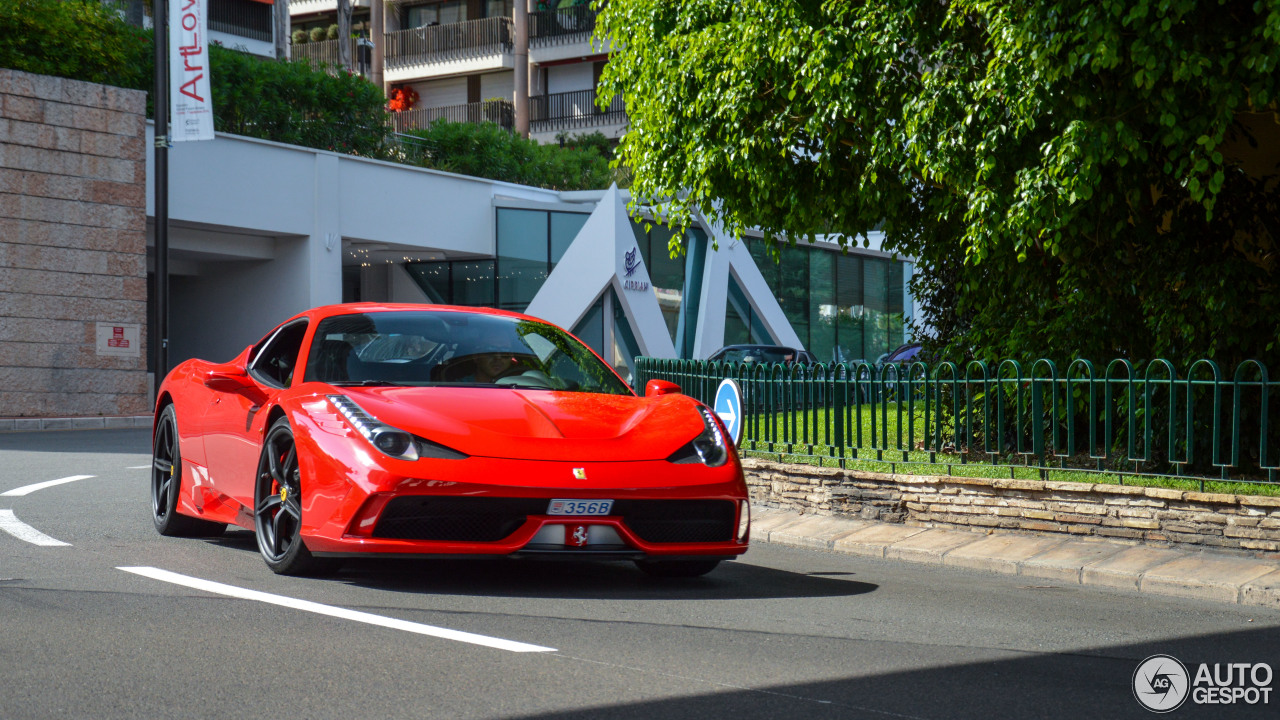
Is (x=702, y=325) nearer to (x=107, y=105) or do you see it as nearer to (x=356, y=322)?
(x=107, y=105)

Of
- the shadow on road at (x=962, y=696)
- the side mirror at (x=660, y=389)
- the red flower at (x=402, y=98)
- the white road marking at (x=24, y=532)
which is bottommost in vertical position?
the white road marking at (x=24, y=532)

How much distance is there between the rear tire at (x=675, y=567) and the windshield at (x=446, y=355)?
968mm

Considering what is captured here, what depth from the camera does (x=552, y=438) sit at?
648cm

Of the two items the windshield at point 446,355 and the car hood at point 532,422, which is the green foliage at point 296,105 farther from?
the car hood at point 532,422

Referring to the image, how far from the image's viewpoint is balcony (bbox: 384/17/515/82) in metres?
52.2

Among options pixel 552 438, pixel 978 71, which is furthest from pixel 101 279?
pixel 552 438

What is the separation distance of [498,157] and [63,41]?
1405 cm

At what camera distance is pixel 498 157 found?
39375mm

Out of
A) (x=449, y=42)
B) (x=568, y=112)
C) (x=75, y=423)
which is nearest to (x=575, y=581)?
(x=75, y=423)

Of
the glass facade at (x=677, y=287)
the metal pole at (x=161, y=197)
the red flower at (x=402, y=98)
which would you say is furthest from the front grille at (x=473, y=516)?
the red flower at (x=402, y=98)

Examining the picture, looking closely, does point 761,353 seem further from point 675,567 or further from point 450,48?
point 450,48

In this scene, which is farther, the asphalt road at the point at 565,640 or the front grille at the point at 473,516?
the front grille at the point at 473,516

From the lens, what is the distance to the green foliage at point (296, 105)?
33.6m

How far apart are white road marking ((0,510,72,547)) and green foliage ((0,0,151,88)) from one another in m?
19.7
